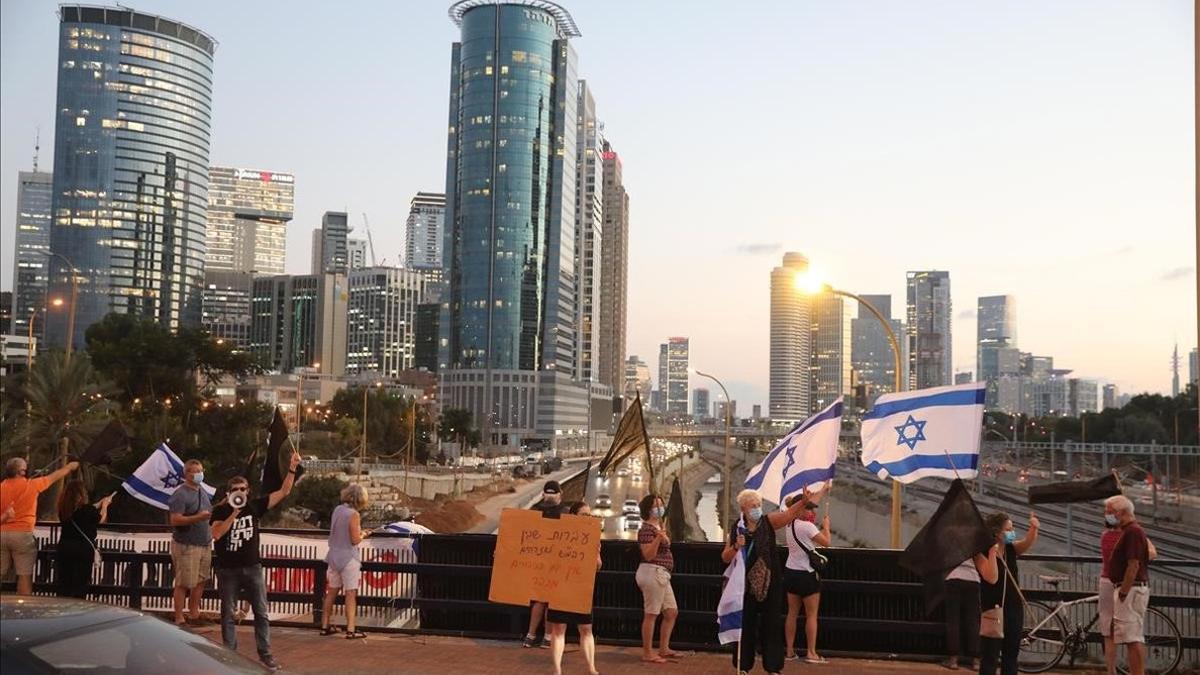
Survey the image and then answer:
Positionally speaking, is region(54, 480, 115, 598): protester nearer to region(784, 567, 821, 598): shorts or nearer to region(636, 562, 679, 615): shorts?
region(636, 562, 679, 615): shorts

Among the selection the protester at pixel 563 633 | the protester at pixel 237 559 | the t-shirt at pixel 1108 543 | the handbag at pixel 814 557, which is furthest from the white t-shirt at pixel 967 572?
the protester at pixel 237 559

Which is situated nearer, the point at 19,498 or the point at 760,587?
the point at 760,587

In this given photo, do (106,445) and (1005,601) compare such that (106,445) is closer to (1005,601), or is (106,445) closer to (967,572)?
(967,572)

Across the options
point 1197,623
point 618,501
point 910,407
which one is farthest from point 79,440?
point 618,501

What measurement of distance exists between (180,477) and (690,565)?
22.4ft

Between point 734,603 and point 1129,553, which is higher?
point 1129,553

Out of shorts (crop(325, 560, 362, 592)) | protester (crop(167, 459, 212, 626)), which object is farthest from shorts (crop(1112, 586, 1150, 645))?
protester (crop(167, 459, 212, 626))

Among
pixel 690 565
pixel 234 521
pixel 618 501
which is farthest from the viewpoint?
pixel 618 501

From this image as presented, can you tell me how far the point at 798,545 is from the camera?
36.2 ft

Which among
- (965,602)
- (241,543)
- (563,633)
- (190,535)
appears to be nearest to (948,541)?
(965,602)

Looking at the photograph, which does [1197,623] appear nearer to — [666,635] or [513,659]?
[666,635]

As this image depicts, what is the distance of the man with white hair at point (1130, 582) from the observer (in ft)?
31.4

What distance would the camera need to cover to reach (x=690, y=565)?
12.0 m

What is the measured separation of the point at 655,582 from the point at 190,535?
17.4ft
